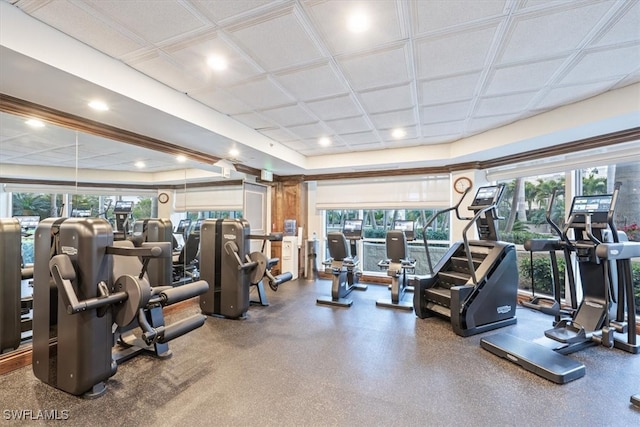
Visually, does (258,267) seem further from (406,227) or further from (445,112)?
(445,112)

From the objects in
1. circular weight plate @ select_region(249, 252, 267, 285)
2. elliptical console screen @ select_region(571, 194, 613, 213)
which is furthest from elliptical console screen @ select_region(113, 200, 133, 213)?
elliptical console screen @ select_region(571, 194, 613, 213)

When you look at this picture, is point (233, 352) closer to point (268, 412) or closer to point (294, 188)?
point (268, 412)

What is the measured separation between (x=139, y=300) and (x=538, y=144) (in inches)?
199

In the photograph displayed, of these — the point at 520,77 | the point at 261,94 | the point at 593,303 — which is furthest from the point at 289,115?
the point at 593,303

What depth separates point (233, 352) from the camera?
2.99 metres

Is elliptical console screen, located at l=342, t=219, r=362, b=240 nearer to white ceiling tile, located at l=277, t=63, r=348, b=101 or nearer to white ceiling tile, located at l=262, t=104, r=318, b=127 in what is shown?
white ceiling tile, located at l=262, t=104, r=318, b=127

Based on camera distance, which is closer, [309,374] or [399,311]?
[309,374]

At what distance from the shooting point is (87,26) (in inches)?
81.8

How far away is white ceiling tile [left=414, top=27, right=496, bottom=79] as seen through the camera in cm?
221

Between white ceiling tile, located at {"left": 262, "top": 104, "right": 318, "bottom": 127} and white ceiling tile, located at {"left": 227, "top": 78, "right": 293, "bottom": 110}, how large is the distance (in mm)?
144

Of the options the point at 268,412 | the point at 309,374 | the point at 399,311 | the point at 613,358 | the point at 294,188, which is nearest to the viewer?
the point at 268,412

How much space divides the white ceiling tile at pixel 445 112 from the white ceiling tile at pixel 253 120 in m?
2.06

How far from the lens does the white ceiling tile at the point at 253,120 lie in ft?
12.6

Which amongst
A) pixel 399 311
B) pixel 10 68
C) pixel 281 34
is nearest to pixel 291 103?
pixel 281 34
